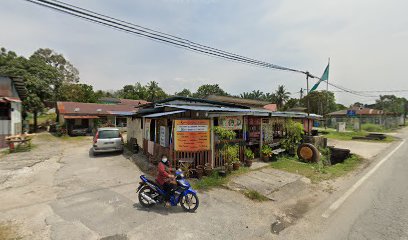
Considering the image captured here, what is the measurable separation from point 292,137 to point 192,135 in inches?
311

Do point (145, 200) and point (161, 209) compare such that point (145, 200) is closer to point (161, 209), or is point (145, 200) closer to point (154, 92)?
point (161, 209)

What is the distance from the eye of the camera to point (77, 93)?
39.3m

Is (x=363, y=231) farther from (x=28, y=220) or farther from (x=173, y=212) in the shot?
(x=28, y=220)

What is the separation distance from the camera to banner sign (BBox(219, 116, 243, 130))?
9383 mm

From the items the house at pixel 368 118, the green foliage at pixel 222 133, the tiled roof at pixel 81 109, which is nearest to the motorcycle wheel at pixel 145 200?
the green foliage at pixel 222 133

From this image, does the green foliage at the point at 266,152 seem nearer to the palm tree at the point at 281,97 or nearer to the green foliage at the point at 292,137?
the green foliage at the point at 292,137

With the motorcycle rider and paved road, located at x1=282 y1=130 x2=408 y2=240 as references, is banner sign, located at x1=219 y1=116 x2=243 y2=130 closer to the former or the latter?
the motorcycle rider

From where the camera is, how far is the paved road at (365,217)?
173 inches

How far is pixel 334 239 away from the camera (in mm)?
4203

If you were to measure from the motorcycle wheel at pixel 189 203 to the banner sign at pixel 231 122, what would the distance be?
14.0 feet

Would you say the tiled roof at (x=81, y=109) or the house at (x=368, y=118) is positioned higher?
the tiled roof at (x=81, y=109)

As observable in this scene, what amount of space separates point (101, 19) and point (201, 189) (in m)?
6.12

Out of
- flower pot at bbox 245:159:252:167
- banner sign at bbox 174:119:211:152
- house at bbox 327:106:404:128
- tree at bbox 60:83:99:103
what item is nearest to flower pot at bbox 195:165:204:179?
banner sign at bbox 174:119:211:152

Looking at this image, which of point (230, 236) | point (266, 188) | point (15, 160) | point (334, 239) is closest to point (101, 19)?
point (230, 236)
